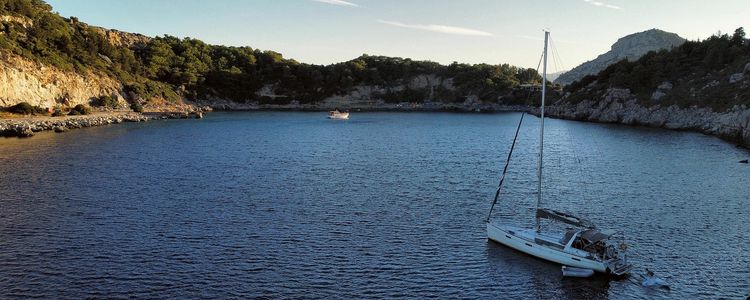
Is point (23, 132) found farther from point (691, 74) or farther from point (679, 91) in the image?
point (691, 74)

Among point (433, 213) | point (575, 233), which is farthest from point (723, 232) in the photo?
point (433, 213)

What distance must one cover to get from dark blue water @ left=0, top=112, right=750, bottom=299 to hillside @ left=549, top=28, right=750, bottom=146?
1468 inches

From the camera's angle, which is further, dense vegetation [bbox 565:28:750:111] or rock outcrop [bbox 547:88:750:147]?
dense vegetation [bbox 565:28:750:111]

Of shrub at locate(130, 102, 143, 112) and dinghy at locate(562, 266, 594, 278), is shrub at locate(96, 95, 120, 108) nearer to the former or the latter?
shrub at locate(130, 102, 143, 112)

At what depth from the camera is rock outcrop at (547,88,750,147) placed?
104438 millimetres

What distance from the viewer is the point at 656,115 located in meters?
140

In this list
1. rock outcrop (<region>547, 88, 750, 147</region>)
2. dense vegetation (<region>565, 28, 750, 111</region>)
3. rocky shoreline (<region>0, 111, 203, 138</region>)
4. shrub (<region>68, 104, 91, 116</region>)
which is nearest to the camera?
rock outcrop (<region>547, 88, 750, 147</region>)

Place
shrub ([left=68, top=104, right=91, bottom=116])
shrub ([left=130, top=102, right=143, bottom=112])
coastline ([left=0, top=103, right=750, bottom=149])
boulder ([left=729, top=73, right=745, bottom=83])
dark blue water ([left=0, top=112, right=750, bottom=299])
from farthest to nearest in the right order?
shrub ([left=130, top=102, right=143, bottom=112]) → shrub ([left=68, top=104, right=91, bottom=116]) → boulder ([left=729, top=73, right=745, bottom=83]) → coastline ([left=0, top=103, right=750, bottom=149]) → dark blue water ([left=0, top=112, right=750, bottom=299])

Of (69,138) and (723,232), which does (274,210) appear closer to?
(723,232)

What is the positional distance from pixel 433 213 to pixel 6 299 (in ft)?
105

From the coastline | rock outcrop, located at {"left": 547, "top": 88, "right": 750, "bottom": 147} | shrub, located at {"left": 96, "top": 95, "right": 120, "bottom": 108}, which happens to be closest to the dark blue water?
the coastline

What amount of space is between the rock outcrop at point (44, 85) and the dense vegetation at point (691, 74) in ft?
506

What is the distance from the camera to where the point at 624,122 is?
14725cm

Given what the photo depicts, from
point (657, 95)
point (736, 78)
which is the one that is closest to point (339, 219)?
point (736, 78)
